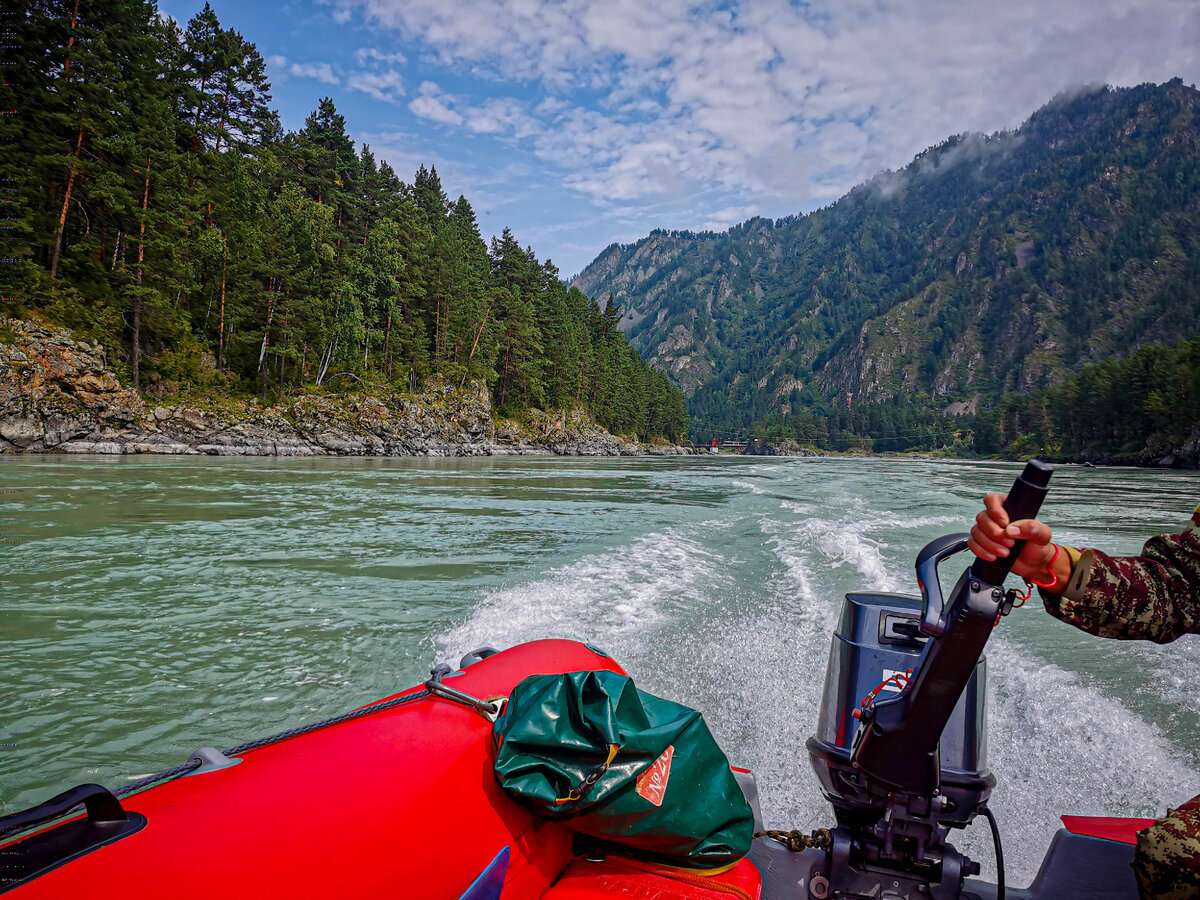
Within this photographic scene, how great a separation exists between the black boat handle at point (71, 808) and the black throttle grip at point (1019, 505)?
208cm

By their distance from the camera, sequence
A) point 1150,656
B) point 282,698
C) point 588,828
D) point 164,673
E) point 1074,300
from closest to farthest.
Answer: point 588,828, point 282,698, point 164,673, point 1150,656, point 1074,300

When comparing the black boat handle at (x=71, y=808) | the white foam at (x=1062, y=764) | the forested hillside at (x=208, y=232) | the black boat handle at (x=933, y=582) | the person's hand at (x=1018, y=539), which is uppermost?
the forested hillside at (x=208, y=232)

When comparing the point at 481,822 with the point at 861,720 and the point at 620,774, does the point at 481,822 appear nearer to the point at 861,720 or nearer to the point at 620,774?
the point at 620,774

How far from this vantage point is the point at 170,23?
126 ft

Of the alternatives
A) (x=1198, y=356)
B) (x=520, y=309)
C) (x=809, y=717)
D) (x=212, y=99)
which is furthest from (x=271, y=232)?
(x=1198, y=356)

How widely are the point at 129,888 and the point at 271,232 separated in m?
39.1

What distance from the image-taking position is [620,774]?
1745mm

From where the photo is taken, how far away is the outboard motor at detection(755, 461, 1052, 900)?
1.54 metres

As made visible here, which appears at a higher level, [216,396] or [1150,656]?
[216,396]

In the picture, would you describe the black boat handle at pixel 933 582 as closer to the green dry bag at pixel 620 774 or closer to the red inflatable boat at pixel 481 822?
the red inflatable boat at pixel 481 822

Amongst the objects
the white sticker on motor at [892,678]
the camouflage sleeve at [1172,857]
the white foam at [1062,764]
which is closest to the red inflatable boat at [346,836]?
the white sticker on motor at [892,678]

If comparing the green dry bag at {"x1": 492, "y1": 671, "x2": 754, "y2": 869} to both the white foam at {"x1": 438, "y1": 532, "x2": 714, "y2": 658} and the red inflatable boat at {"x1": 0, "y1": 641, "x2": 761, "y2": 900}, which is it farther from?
the white foam at {"x1": 438, "y1": 532, "x2": 714, "y2": 658}

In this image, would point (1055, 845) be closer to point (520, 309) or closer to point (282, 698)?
point (282, 698)

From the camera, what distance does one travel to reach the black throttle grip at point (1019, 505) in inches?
56.3
